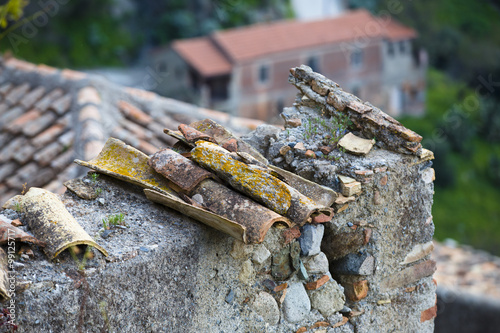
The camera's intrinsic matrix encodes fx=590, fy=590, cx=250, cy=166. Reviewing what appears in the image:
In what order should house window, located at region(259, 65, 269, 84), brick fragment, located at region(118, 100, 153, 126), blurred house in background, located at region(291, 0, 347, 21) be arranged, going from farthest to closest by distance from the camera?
blurred house in background, located at region(291, 0, 347, 21) → house window, located at region(259, 65, 269, 84) → brick fragment, located at region(118, 100, 153, 126)

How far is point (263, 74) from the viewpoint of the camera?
25.6 m

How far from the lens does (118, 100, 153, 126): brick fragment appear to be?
6059mm

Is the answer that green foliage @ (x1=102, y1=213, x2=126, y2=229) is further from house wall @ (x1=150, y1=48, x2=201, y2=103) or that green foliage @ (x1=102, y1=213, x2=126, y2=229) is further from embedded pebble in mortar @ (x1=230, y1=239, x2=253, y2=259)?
house wall @ (x1=150, y1=48, x2=201, y2=103)

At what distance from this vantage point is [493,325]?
8562 millimetres

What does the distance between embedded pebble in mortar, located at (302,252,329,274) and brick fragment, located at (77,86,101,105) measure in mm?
4099

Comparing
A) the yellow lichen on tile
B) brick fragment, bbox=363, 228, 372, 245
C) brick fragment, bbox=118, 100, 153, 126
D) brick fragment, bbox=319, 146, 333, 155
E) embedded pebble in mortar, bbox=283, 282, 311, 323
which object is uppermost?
brick fragment, bbox=118, 100, 153, 126

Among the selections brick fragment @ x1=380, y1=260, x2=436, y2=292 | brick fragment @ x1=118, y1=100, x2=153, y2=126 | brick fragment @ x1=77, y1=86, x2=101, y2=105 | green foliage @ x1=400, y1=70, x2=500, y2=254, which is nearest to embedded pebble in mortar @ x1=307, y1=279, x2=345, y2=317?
brick fragment @ x1=380, y1=260, x2=436, y2=292

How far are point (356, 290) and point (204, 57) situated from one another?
2239 centimetres

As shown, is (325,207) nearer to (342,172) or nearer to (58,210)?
(342,172)

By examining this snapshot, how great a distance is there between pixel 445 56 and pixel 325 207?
3245cm

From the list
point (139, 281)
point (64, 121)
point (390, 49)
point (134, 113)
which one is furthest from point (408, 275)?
point (390, 49)

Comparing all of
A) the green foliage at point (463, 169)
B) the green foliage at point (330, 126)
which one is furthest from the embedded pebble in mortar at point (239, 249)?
the green foliage at point (463, 169)

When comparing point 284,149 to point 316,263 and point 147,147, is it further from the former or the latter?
point 147,147

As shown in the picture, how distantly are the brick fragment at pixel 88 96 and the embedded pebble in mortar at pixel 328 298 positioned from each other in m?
4.13
